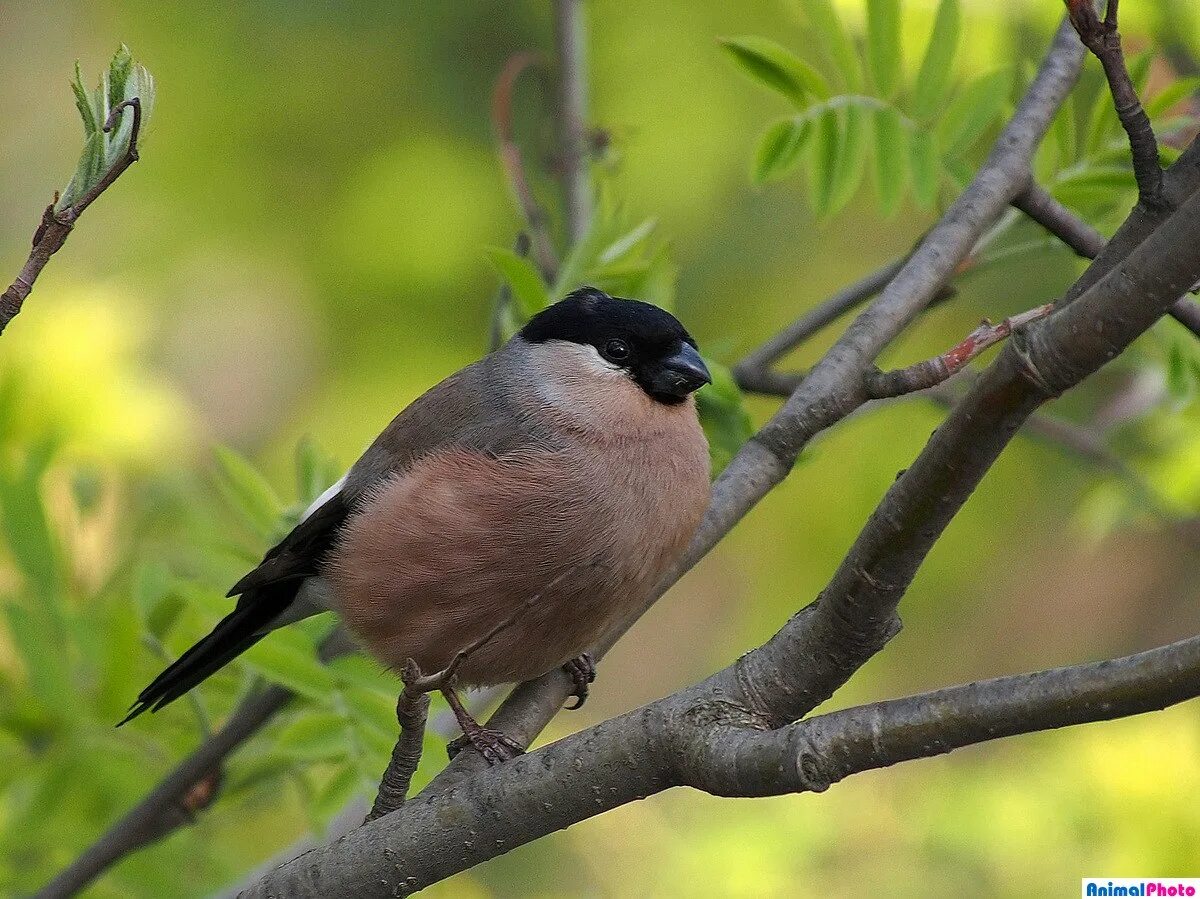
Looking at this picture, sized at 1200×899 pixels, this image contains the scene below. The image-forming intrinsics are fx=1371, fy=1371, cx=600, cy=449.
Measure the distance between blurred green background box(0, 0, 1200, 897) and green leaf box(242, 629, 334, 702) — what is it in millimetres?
15

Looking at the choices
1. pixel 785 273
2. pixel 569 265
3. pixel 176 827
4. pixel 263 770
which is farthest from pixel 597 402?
pixel 785 273

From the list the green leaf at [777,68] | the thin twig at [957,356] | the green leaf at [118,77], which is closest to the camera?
the green leaf at [118,77]

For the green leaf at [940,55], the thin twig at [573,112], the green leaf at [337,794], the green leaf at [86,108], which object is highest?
the thin twig at [573,112]

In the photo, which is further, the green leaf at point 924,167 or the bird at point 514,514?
the green leaf at point 924,167

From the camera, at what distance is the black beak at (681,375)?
11.1ft

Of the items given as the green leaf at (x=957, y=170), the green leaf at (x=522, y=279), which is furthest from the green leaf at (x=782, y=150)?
the green leaf at (x=522, y=279)

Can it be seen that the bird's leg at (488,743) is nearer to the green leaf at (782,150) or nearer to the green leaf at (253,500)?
the green leaf at (253,500)

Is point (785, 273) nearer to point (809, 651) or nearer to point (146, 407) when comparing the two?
point (146, 407)

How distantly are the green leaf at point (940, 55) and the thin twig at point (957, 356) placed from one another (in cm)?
127

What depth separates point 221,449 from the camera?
3473mm

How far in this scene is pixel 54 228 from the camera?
1.75 m

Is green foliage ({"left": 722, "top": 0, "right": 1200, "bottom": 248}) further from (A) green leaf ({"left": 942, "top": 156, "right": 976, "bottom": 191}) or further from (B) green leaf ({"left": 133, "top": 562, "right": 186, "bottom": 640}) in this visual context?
(B) green leaf ({"left": 133, "top": 562, "right": 186, "bottom": 640})

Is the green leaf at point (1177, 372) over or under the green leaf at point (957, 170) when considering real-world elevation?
under

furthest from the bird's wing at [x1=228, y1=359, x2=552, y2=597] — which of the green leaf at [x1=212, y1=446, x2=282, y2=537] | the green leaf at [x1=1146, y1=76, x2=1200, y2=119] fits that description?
the green leaf at [x1=1146, y1=76, x2=1200, y2=119]
